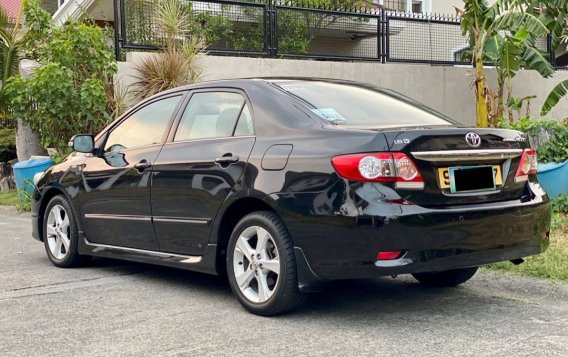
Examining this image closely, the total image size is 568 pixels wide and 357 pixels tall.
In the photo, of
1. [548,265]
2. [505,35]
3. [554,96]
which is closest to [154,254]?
[548,265]

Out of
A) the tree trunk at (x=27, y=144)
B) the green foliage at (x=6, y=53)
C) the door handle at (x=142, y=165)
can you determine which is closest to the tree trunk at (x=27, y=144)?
the tree trunk at (x=27, y=144)

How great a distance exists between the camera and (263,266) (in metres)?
4.79

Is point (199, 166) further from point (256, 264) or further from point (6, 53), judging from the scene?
point (6, 53)

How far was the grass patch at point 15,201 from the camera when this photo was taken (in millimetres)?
11922

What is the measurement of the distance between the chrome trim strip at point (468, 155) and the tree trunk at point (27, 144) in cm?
1121

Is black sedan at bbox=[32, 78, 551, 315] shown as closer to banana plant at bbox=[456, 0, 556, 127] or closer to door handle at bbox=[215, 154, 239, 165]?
door handle at bbox=[215, 154, 239, 165]

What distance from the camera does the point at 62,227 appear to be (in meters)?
6.75

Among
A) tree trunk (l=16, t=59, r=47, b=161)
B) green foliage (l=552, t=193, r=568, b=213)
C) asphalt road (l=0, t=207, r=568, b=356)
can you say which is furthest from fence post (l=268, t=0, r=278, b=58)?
asphalt road (l=0, t=207, r=568, b=356)

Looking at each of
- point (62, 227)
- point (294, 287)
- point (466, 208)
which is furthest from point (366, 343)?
point (62, 227)

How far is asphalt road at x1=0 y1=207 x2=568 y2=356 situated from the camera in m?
4.19

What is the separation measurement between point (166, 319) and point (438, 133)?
7.02ft

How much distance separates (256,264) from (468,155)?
5.02 feet

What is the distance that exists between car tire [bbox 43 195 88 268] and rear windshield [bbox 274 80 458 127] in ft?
8.19

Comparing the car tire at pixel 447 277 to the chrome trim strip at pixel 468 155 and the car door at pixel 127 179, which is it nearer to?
the chrome trim strip at pixel 468 155
